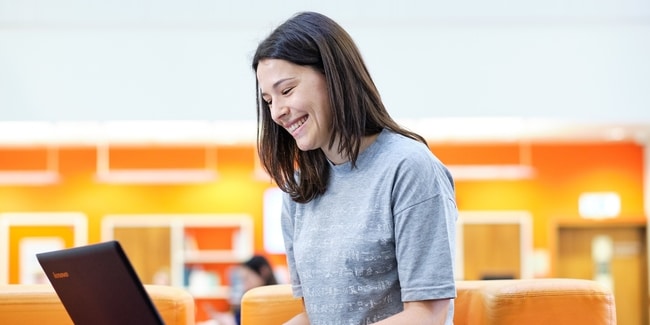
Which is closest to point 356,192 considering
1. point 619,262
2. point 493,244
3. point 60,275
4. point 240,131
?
point 60,275

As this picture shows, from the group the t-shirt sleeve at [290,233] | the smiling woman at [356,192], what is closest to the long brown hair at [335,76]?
the smiling woman at [356,192]

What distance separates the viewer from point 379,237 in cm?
192

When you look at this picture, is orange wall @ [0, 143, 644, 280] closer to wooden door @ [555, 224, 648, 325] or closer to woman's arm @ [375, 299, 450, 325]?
wooden door @ [555, 224, 648, 325]

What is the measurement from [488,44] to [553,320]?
19.0ft

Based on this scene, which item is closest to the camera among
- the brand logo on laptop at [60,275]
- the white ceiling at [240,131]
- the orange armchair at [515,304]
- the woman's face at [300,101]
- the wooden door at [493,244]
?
the woman's face at [300,101]

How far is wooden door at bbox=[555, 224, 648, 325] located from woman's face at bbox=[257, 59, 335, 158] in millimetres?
9420

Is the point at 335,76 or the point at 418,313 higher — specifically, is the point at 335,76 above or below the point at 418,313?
above

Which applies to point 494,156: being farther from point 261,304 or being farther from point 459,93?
point 261,304

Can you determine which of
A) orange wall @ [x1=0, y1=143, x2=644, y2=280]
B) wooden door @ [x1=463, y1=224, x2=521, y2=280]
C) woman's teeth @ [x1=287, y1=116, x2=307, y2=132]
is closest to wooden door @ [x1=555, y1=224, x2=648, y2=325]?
orange wall @ [x1=0, y1=143, x2=644, y2=280]

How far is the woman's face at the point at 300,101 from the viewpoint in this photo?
1952 millimetres

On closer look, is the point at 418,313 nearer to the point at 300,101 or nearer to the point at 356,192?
the point at 356,192

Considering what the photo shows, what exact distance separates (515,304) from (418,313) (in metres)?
0.79

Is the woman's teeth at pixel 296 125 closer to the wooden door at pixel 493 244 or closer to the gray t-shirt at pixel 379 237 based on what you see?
the gray t-shirt at pixel 379 237

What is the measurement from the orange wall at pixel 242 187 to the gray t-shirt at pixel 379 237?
8914 millimetres
